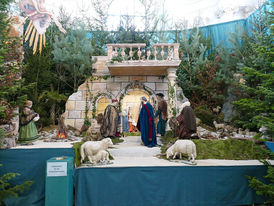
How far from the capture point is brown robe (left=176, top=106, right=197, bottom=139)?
5.77 metres

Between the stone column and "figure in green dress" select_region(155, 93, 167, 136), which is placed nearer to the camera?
"figure in green dress" select_region(155, 93, 167, 136)

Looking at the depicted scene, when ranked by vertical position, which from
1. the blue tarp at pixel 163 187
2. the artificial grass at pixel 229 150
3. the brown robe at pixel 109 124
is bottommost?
the blue tarp at pixel 163 187

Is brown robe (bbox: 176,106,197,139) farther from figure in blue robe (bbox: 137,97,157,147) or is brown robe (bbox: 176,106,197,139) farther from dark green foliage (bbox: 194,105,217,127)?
dark green foliage (bbox: 194,105,217,127)

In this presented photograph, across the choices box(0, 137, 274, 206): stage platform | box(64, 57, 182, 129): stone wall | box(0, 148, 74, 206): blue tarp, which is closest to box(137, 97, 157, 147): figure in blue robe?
box(0, 137, 274, 206): stage platform

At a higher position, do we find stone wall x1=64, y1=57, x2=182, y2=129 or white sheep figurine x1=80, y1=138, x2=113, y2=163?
stone wall x1=64, y1=57, x2=182, y2=129

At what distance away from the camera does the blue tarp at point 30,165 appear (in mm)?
4164

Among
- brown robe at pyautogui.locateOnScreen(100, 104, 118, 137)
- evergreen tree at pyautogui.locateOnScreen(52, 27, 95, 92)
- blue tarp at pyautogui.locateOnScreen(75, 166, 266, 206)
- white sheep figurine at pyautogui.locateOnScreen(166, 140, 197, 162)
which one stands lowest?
blue tarp at pyautogui.locateOnScreen(75, 166, 266, 206)

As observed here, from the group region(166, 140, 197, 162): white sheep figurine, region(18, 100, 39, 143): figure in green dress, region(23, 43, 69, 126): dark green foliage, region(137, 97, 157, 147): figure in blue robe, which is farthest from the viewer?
region(23, 43, 69, 126): dark green foliage

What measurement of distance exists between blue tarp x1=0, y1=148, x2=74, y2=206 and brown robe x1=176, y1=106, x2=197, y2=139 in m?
3.31

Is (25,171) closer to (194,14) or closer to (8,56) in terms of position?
(8,56)

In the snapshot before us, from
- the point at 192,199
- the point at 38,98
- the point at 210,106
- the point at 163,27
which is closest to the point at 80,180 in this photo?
the point at 192,199

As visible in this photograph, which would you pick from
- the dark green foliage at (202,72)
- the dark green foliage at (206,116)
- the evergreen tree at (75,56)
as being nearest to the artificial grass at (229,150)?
the dark green foliage at (206,116)

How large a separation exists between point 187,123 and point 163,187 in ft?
7.75

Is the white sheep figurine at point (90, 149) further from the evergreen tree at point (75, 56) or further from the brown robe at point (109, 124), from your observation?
the evergreen tree at point (75, 56)
